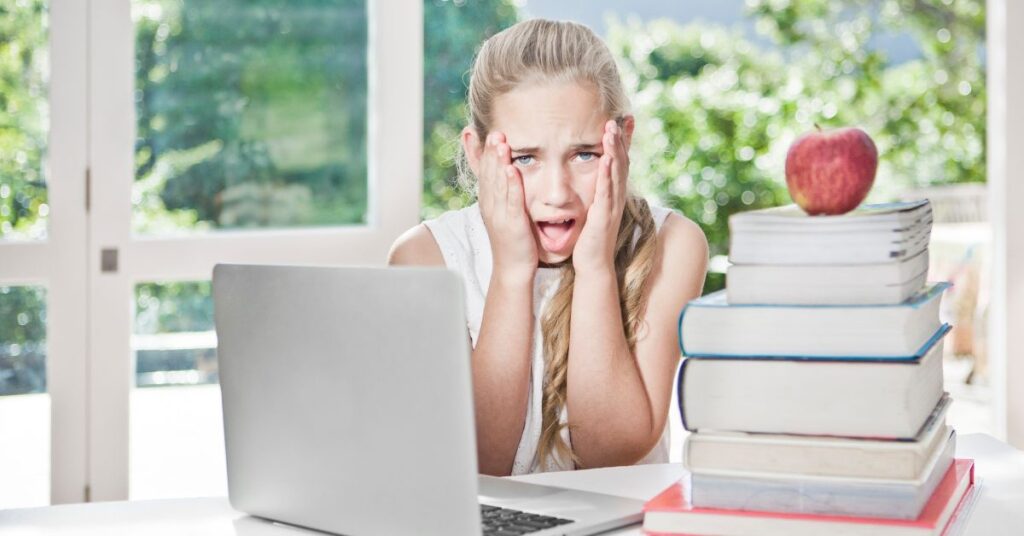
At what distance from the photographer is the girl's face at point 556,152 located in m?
1.65

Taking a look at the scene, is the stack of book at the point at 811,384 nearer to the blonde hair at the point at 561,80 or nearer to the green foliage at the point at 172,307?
the blonde hair at the point at 561,80

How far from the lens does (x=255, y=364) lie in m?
1.10

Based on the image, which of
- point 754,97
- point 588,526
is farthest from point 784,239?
point 754,97

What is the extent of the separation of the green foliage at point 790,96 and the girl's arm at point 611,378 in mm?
4904

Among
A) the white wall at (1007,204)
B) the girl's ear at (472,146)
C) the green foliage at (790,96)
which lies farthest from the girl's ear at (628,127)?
the green foliage at (790,96)

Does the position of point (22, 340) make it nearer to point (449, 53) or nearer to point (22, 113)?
point (22, 113)

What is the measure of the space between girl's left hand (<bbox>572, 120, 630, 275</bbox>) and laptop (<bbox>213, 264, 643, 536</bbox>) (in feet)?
1.55

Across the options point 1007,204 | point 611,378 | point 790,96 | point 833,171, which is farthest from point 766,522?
point 790,96

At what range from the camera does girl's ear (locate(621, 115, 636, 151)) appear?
1.81 meters

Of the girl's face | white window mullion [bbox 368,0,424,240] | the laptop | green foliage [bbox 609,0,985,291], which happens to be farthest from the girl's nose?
green foliage [bbox 609,0,985,291]

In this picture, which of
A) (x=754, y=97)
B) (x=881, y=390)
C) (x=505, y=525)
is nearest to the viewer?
(x=881, y=390)

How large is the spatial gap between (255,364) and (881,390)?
557 millimetres

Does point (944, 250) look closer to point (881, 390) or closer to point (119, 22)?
point (119, 22)

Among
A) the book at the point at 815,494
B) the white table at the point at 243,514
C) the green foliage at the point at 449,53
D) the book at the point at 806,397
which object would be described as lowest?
the white table at the point at 243,514
